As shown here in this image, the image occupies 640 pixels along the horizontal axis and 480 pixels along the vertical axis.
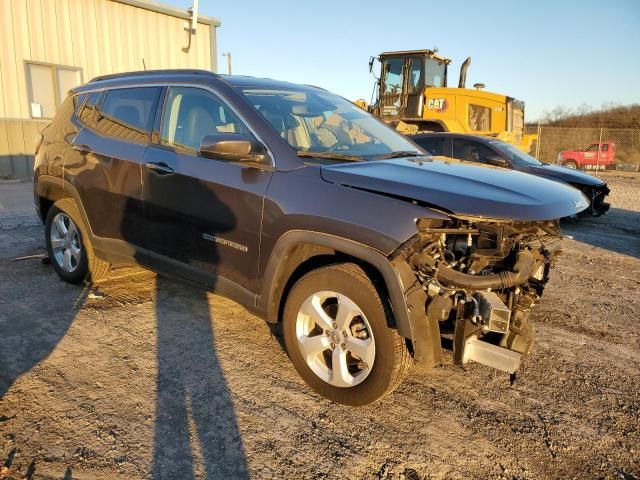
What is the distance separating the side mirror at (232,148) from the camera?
3.05 m

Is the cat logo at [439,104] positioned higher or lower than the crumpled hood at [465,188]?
higher

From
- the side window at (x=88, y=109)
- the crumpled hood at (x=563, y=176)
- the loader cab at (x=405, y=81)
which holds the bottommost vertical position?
the crumpled hood at (x=563, y=176)

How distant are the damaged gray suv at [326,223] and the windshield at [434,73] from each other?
9.87m

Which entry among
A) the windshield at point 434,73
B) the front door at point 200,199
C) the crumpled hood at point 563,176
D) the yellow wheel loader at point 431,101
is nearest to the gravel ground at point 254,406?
the front door at point 200,199

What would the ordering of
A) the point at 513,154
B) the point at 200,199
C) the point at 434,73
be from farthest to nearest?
the point at 434,73 → the point at 513,154 → the point at 200,199

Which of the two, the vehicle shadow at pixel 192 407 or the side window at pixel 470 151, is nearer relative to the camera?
the vehicle shadow at pixel 192 407

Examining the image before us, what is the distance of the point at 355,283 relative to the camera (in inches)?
109

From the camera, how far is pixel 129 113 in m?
4.25

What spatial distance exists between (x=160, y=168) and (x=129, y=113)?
851 millimetres

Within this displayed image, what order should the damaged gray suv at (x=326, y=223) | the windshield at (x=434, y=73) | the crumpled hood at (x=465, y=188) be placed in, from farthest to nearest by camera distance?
the windshield at (x=434, y=73) < the damaged gray suv at (x=326, y=223) < the crumpled hood at (x=465, y=188)

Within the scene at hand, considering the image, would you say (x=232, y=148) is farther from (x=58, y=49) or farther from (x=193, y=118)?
(x=58, y=49)

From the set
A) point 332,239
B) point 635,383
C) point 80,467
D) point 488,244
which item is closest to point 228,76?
point 332,239

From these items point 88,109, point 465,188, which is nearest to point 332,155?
point 465,188

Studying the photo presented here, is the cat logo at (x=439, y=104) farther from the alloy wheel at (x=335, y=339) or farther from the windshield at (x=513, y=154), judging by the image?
the alloy wheel at (x=335, y=339)
